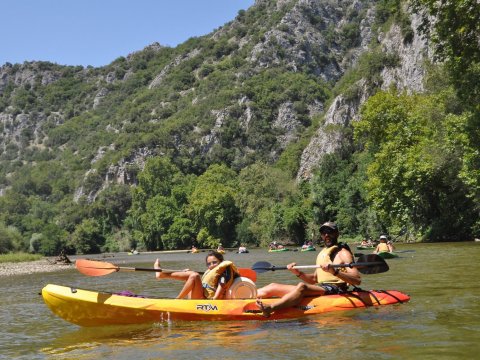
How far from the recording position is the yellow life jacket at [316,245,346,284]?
1123cm

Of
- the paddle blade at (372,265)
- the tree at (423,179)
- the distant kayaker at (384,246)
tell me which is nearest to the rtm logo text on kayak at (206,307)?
the paddle blade at (372,265)

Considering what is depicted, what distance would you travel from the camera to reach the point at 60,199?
149750 mm

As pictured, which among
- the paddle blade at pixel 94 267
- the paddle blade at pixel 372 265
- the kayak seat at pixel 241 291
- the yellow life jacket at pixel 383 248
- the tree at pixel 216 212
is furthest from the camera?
the tree at pixel 216 212

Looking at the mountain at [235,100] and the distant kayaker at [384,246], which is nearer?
the distant kayaker at [384,246]

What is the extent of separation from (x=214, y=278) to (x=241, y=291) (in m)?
0.62

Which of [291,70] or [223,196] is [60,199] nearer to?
[291,70]

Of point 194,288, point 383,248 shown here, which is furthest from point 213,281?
point 383,248

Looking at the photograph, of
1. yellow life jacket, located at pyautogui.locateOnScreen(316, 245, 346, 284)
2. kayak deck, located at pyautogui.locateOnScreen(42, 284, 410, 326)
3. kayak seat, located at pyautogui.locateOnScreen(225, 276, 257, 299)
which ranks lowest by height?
kayak deck, located at pyautogui.locateOnScreen(42, 284, 410, 326)

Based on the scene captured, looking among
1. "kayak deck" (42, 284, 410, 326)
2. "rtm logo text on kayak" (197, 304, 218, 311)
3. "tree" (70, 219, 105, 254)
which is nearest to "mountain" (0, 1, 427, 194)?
"tree" (70, 219, 105, 254)

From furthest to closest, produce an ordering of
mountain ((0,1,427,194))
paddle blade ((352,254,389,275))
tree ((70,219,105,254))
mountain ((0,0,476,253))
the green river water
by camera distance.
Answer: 1. mountain ((0,1,427,194))
2. mountain ((0,0,476,253))
3. tree ((70,219,105,254))
4. paddle blade ((352,254,389,275))
5. the green river water

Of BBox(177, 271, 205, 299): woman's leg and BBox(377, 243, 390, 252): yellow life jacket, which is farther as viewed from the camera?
BBox(377, 243, 390, 252): yellow life jacket

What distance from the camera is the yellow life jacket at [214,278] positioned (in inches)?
445

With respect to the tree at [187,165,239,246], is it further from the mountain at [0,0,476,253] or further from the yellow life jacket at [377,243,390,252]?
the yellow life jacket at [377,243,390,252]

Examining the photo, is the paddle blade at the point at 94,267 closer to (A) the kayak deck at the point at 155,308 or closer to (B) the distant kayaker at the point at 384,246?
(A) the kayak deck at the point at 155,308
